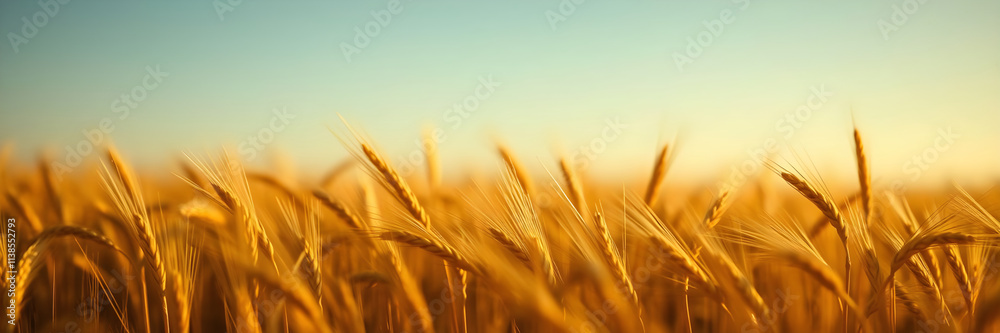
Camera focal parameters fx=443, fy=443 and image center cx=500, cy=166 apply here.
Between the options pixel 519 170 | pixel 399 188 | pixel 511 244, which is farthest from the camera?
pixel 519 170

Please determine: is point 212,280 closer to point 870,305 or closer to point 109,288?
point 109,288

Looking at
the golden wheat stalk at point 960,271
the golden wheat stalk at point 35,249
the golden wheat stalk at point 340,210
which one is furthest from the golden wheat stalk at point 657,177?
the golden wheat stalk at point 35,249

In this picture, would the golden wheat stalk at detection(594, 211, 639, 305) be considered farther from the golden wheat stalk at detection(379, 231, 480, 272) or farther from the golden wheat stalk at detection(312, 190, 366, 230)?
the golden wheat stalk at detection(312, 190, 366, 230)

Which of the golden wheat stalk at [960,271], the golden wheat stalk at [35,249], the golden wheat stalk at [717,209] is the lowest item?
the golden wheat stalk at [960,271]

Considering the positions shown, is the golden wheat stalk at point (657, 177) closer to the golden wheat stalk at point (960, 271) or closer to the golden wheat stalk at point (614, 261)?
the golden wheat stalk at point (614, 261)

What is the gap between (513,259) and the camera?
155 cm

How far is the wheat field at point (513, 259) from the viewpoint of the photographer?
3.90ft

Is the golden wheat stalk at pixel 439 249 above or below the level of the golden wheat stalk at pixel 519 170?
below

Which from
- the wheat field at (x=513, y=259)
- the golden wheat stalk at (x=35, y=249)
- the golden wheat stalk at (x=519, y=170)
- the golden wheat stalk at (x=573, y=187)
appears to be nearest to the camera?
the wheat field at (x=513, y=259)

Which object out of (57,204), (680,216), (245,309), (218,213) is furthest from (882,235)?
(57,204)

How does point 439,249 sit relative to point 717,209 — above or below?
above

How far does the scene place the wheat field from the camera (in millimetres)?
1188

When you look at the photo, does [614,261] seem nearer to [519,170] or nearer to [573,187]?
[573,187]

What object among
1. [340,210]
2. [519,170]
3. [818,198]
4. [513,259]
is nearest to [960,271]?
[818,198]
